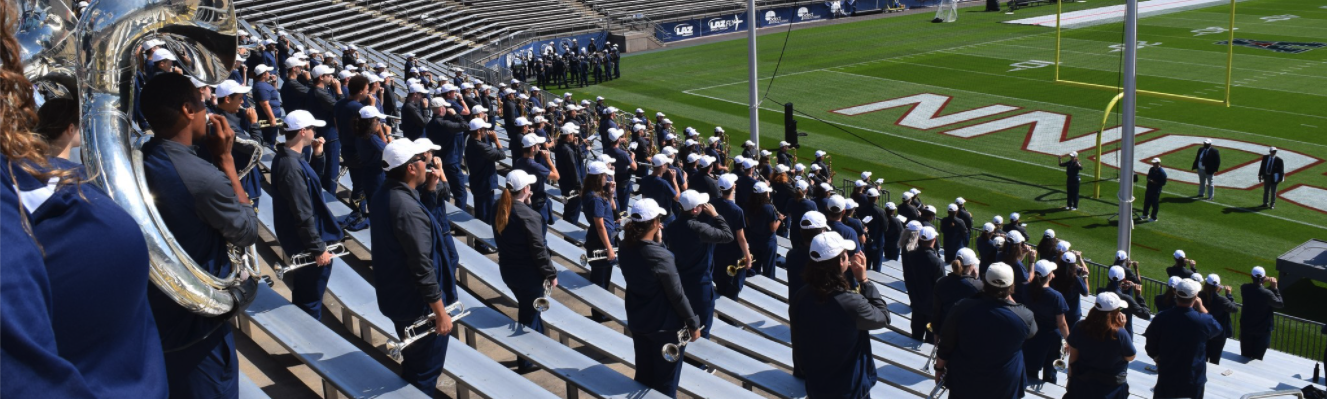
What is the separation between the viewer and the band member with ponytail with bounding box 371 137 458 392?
5.36 meters

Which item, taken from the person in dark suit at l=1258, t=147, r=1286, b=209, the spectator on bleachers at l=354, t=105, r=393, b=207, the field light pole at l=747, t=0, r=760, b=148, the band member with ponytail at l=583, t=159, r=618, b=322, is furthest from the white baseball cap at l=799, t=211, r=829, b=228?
the person in dark suit at l=1258, t=147, r=1286, b=209

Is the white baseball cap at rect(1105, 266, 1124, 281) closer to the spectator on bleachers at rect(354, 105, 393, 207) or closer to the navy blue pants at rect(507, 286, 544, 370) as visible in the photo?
the navy blue pants at rect(507, 286, 544, 370)

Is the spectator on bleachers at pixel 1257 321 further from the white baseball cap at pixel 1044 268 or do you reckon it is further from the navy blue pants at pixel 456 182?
the navy blue pants at pixel 456 182

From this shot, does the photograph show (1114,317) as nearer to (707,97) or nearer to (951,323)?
(951,323)

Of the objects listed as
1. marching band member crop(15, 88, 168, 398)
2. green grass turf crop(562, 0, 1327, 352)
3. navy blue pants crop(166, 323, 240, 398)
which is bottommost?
green grass turf crop(562, 0, 1327, 352)

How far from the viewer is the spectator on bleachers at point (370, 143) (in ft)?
28.1

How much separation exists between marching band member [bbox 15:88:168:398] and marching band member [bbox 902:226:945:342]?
891 centimetres

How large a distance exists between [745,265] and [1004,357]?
124 inches

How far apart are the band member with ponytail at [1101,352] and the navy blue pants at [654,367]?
9.22 ft

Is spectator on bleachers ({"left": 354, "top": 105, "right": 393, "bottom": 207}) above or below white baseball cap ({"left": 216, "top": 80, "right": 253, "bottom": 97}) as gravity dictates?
below

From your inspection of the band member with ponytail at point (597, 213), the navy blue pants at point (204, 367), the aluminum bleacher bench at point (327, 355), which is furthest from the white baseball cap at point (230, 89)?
the navy blue pants at point (204, 367)

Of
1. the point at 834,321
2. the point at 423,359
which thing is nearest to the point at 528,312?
the point at 423,359

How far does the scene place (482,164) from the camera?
1111 cm

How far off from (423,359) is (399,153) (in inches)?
46.6
